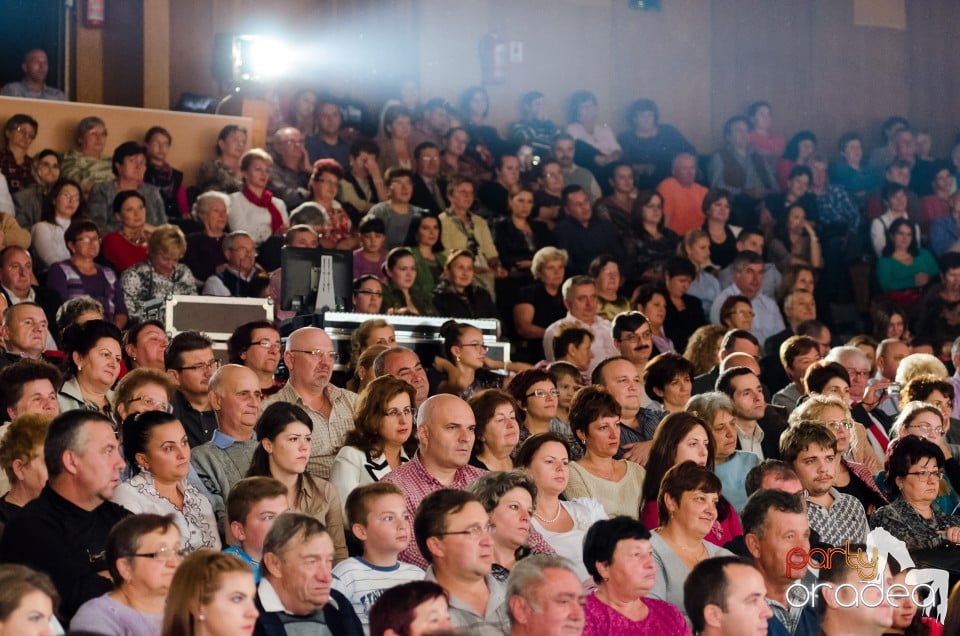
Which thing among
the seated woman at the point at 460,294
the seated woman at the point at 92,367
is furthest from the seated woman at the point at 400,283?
the seated woman at the point at 92,367

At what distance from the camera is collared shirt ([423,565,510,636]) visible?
4246 millimetres

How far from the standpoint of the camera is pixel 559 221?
32.6 ft

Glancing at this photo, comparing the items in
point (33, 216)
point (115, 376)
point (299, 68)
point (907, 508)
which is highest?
point (299, 68)

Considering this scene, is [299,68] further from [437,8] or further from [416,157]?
[416,157]

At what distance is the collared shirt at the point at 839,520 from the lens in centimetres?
564

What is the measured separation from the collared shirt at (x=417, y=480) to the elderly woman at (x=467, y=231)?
12.7 ft

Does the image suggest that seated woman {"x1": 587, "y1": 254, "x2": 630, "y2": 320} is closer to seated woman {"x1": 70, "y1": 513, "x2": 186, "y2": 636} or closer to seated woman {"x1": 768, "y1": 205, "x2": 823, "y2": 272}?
seated woman {"x1": 768, "y1": 205, "x2": 823, "y2": 272}

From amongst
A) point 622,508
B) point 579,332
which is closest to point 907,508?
point 622,508

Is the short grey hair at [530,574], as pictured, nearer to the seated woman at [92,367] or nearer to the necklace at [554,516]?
the necklace at [554,516]

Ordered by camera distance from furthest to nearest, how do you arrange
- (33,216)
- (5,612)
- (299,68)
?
(299,68)
(33,216)
(5,612)

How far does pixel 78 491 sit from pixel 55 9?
7.62 m

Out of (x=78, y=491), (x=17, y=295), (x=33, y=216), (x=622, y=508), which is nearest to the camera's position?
(x=78, y=491)

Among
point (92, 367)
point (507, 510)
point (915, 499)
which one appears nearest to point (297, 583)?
point (507, 510)

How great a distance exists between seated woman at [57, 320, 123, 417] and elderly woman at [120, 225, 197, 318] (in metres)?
2.01
